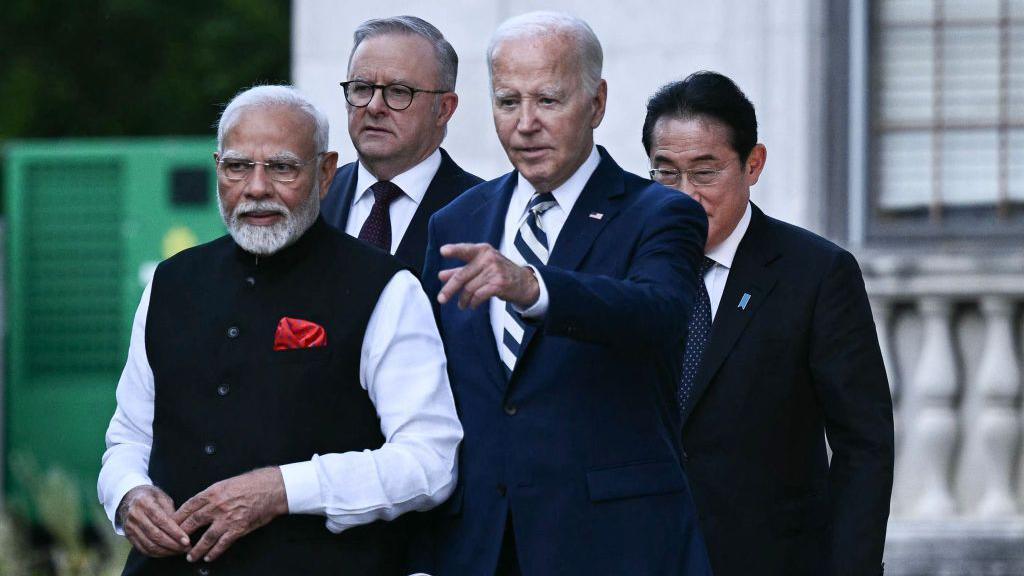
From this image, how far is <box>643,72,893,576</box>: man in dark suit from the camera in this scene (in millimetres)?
4742

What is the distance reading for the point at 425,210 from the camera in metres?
5.00

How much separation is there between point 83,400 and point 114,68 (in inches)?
294

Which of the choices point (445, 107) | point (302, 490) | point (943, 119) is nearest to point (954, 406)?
point (943, 119)

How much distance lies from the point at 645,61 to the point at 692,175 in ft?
11.3

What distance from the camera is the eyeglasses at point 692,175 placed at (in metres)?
4.93

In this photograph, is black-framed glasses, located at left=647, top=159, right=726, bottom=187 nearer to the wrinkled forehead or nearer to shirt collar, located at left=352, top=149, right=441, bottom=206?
shirt collar, located at left=352, top=149, right=441, bottom=206

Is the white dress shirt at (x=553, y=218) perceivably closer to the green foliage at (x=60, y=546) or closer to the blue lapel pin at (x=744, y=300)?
the blue lapel pin at (x=744, y=300)

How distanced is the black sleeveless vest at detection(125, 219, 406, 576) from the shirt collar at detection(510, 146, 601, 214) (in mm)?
306

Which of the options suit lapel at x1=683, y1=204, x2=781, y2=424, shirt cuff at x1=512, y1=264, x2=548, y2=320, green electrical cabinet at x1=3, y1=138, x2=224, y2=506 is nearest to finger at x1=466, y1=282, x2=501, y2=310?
shirt cuff at x1=512, y1=264, x2=548, y2=320

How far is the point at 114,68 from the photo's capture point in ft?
63.1

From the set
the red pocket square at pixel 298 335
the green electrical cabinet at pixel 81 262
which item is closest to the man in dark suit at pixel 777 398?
the red pocket square at pixel 298 335

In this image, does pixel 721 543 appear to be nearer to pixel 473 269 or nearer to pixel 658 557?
pixel 658 557

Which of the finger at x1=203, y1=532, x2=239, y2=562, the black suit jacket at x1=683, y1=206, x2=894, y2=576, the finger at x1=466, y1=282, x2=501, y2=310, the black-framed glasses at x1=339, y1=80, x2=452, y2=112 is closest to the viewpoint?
the finger at x1=466, y1=282, x2=501, y2=310

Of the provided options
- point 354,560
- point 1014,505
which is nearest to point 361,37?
point 354,560
